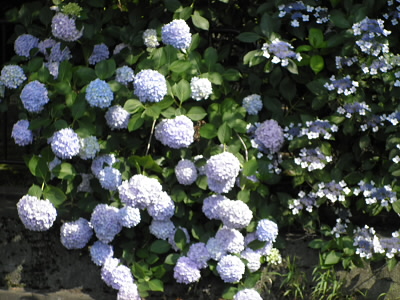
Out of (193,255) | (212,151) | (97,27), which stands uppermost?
(97,27)

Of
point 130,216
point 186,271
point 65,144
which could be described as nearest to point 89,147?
point 65,144

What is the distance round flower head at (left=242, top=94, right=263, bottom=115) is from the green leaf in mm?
407

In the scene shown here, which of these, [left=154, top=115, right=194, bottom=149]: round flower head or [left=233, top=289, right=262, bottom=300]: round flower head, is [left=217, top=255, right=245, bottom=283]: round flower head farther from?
[left=154, top=115, right=194, bottom=149]: round flower head

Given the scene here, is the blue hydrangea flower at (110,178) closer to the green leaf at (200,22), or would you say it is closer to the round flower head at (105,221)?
the round flower head at (105,221)

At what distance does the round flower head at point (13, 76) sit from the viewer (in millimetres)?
3367

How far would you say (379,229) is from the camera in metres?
3.39

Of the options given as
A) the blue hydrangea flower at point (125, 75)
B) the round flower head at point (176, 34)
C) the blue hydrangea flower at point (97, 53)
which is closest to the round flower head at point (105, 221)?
the blue hydrangea flower at point (125, 75)

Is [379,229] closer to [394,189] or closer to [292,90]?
[394,189]

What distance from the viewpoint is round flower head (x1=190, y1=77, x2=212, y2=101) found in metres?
3.16

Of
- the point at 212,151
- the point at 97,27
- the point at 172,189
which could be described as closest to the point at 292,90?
the point at 212,151

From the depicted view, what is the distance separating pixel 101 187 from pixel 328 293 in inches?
49.5

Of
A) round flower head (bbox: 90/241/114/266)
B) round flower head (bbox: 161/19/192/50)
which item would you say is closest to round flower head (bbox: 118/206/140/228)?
round flower head (bbox: 90/241/114/266)

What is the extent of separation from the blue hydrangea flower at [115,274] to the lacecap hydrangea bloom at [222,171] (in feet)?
2.10

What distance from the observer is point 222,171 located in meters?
2.99
